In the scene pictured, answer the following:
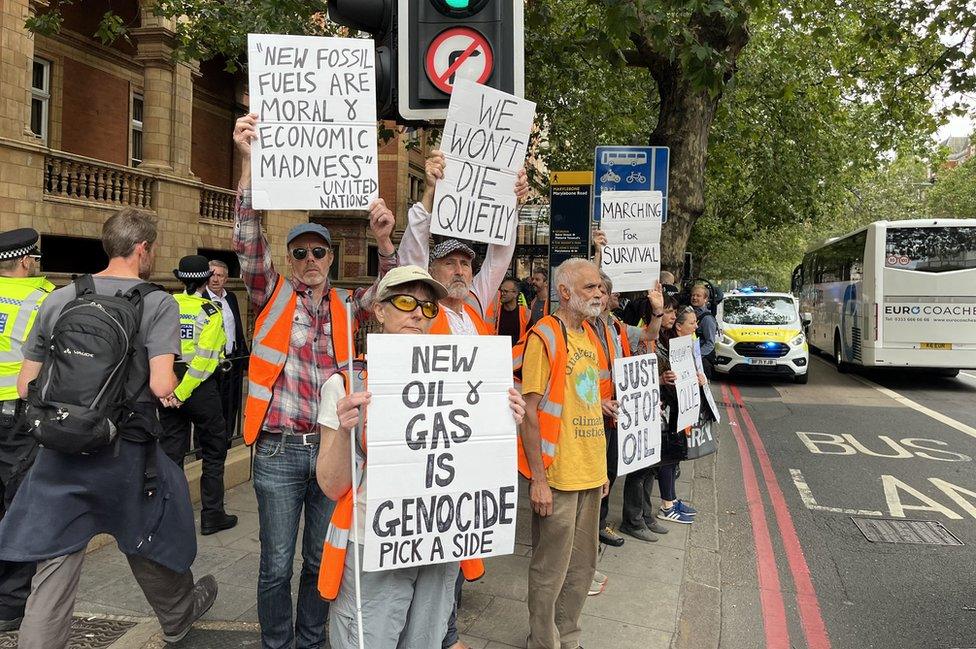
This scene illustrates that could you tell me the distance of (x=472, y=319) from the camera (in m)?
3.69

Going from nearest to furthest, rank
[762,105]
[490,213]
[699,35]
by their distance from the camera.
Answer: [490,213] → [699,35] → [762,105]

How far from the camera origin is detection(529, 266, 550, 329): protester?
9109mm

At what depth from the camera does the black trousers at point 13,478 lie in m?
3.59

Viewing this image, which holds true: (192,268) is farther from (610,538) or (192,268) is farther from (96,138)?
(96,138)

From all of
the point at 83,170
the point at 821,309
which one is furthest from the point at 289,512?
the point at 821,309

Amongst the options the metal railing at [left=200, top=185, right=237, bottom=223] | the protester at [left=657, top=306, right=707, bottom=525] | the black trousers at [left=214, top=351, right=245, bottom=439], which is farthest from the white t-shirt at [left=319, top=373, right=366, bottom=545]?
the metal railing at [left=200, top=185, right=237, bottom=223]

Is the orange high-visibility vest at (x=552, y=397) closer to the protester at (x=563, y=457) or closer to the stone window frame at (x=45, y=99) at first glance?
the protester at (x=563, y=457)

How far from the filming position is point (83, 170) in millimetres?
13086

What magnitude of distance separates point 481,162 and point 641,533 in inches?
128

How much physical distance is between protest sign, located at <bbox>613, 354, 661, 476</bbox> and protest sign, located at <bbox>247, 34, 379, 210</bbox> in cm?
182

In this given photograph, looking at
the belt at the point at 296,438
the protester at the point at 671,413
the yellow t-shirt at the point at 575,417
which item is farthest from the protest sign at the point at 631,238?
the belt at the point at 296,438

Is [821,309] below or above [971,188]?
below

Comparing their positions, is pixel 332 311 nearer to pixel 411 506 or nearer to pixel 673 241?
pixel 411 506

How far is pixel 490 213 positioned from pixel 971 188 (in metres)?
42.0
